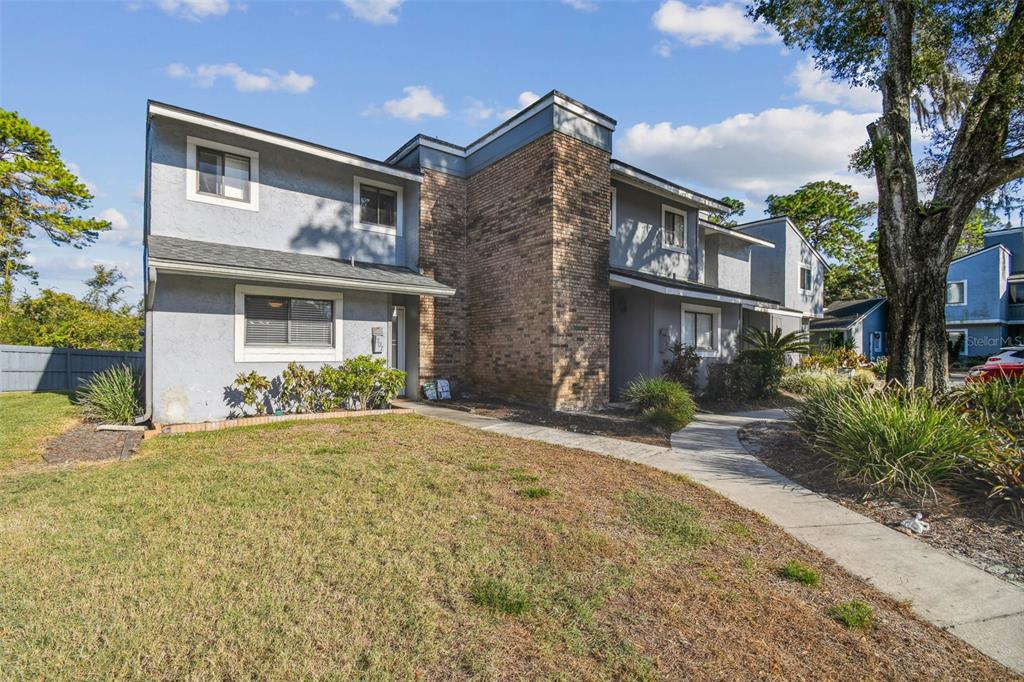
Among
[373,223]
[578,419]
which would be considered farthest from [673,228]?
[373,223]

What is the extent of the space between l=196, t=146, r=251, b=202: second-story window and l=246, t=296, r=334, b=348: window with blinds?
2451mm

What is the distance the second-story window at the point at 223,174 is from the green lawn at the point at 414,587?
261 inches

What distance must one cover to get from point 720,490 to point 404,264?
9776 millimetres

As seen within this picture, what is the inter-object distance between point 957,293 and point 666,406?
35.4 metres

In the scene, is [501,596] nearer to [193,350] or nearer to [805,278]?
[193,350]

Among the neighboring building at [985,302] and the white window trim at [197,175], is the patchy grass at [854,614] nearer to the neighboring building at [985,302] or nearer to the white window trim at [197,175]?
the white window trim at [197,175]

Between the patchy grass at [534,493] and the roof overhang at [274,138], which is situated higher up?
the roof overhang at [274,138]

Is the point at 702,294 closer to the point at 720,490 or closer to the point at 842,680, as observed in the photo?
the point at 720,490

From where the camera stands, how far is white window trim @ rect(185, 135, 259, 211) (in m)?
9.52

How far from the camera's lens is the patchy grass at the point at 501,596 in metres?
2.91

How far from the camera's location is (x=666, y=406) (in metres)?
9.28

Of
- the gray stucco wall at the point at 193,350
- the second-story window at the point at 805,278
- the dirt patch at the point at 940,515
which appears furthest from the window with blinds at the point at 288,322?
the second-story window at the point at 805,278

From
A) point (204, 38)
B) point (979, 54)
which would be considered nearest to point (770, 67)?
point (979, 54)

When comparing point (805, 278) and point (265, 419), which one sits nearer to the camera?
point (265, 419)
